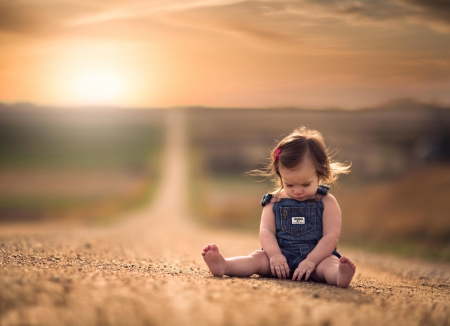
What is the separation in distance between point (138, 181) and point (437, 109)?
22309 millimetres

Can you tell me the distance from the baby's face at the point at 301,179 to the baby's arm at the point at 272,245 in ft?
1.00

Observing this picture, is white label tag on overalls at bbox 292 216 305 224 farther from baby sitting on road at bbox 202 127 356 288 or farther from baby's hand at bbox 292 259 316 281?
baby's hand at bbox 292 259 316 281

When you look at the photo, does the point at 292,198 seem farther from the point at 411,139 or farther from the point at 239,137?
the point at 239,137

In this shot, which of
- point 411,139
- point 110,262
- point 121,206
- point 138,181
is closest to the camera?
point 110,262

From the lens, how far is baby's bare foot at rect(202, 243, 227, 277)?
150 inches

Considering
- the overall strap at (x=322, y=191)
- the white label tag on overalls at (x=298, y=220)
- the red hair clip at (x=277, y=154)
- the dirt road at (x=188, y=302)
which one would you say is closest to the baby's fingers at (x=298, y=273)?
the dirt road at (x=188, y=302)

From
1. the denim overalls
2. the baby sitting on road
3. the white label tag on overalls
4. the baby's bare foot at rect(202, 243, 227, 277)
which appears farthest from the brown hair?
the baby's bare foot at rect(202, 243, 227, 277)

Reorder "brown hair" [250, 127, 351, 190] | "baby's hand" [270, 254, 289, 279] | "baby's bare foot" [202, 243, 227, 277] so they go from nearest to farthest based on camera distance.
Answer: "baby's bare foot" [202, 243, 227, 277], "baby's hand" [270, 254, 289, 279], "brown hair" [250, 127, 351, 190]

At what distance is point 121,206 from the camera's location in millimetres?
27734

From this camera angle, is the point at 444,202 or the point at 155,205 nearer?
the point at 444,202

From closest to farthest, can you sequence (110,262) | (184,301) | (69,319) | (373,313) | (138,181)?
1. (69,319)
2. (184,301)
3. (373,313)
4. (110,262)
5. (138,181)

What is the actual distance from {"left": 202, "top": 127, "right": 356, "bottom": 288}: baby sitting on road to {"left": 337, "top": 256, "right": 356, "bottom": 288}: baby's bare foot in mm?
158

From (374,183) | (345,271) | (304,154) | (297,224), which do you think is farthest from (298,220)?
(374,183)

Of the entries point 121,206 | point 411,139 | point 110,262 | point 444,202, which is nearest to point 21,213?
point 121,206
